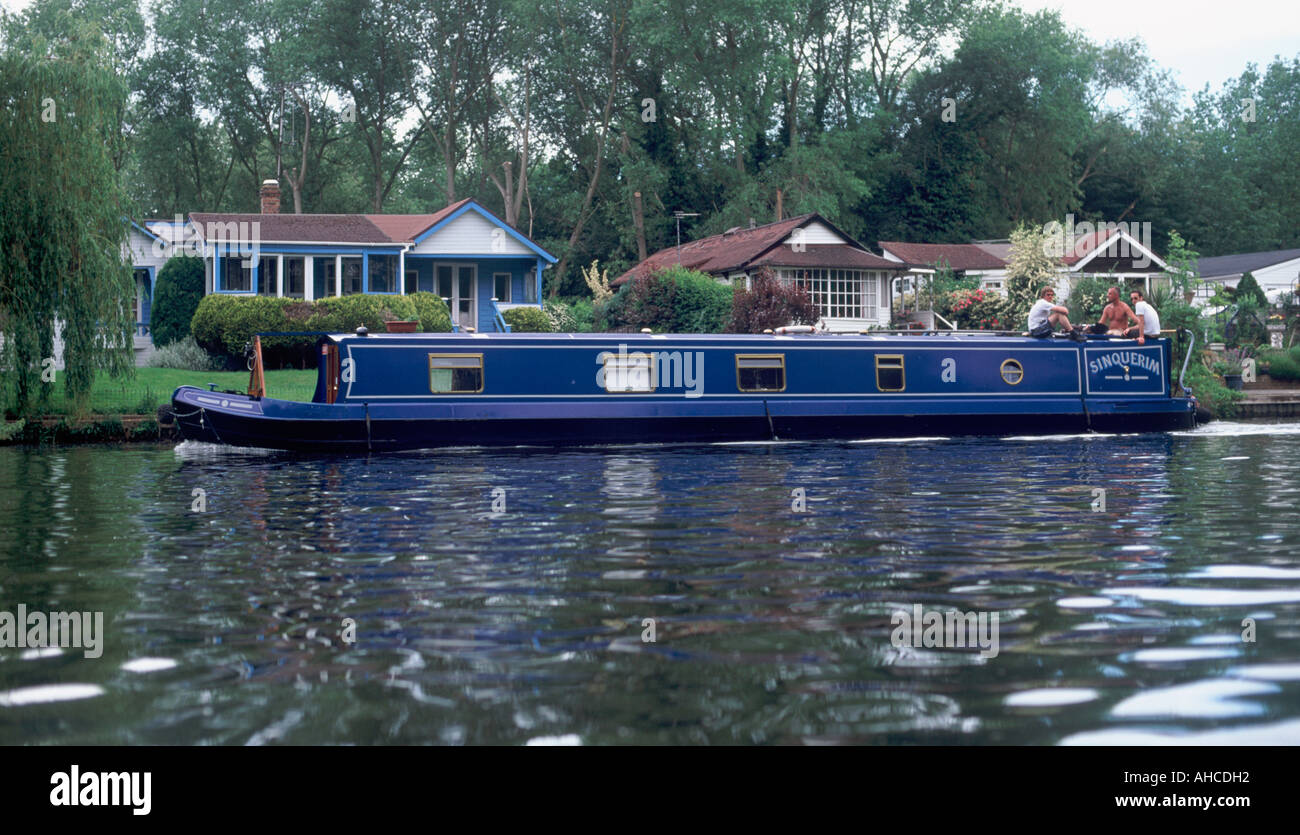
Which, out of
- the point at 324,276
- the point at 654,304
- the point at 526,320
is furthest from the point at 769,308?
the point at 324,276

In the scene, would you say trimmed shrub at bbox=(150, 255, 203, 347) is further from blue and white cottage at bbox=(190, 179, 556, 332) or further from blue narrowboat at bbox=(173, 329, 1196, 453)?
blue narrowboat at bbox=(173, 329, 1196, 453)

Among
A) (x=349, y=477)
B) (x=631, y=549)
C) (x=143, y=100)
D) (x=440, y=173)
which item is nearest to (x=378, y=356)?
(x=349, y=477)

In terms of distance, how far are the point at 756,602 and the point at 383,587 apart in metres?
2.31

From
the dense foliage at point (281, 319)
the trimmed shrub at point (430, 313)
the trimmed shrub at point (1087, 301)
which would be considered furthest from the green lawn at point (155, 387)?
the trimmed shrub at point (1087, 301)

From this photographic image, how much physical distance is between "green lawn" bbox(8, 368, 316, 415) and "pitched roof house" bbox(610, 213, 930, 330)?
54.3ft

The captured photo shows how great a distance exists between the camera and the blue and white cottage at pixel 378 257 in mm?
39750

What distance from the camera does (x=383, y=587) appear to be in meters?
8.11

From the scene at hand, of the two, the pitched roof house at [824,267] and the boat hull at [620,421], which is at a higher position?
the pitched roof house at [824,267]

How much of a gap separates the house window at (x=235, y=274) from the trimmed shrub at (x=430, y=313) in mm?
6696

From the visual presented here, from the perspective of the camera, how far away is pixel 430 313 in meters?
36.7

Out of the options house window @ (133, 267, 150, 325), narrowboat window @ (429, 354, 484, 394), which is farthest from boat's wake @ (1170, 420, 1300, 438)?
house window @ (133, 267, 150, 325)

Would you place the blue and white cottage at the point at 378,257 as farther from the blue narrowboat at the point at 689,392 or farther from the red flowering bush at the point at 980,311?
the blue narrowboat at the point at 689,392

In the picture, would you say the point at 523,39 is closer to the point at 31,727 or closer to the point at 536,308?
the point at 536,308

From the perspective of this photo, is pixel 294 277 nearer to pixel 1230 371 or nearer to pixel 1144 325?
pixel 1144 325
